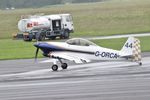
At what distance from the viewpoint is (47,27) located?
71.5 meters

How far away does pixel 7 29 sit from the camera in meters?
91.8

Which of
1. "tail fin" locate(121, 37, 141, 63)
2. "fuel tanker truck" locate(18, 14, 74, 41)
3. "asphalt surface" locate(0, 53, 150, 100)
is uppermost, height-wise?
"tail fin" locate(121, 37, 141, 63)

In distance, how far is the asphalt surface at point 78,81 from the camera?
856 inches

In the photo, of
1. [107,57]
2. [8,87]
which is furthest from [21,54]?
[8,87]

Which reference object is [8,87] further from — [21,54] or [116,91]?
[21,54]

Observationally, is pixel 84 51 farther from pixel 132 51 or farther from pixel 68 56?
pixel 132 51

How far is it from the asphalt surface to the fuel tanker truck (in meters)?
31.8

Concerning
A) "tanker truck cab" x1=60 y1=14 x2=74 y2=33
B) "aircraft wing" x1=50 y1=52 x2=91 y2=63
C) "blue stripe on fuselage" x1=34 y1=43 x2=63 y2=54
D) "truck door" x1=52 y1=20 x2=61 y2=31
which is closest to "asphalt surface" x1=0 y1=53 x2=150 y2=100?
"aircraft wing" x1=50 y1=52 x2=91 y2=63

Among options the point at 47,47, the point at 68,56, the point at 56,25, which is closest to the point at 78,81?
the point at 68,56

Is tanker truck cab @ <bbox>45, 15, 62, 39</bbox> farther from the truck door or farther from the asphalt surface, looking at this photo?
the asphalt surface

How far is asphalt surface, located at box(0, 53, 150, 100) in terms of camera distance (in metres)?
21.8

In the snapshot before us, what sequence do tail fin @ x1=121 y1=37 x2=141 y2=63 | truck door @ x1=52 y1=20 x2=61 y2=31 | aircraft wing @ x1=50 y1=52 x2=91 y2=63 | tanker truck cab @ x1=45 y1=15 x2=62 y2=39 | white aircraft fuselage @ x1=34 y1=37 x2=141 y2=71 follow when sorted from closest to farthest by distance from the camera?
→ tail fin @ x1=121 y1=37 x2=141 y2=63
white aircraft fuselage @ x1=34 y1=37 x2=141 y2=71
aircraft wing @ x1=50 y1=52 x2=91 y2=63
tanker truck cab @ x1=45 y1=15 x2=62 y2=39
truck door @ x1=52 y1=20 x2=61 y2=31

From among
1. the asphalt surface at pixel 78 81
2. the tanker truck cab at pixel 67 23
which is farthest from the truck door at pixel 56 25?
the asphalt surface at pixel 78 81

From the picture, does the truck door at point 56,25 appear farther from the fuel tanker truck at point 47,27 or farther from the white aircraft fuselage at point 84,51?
the white aircraft fuselage at point 84,51
